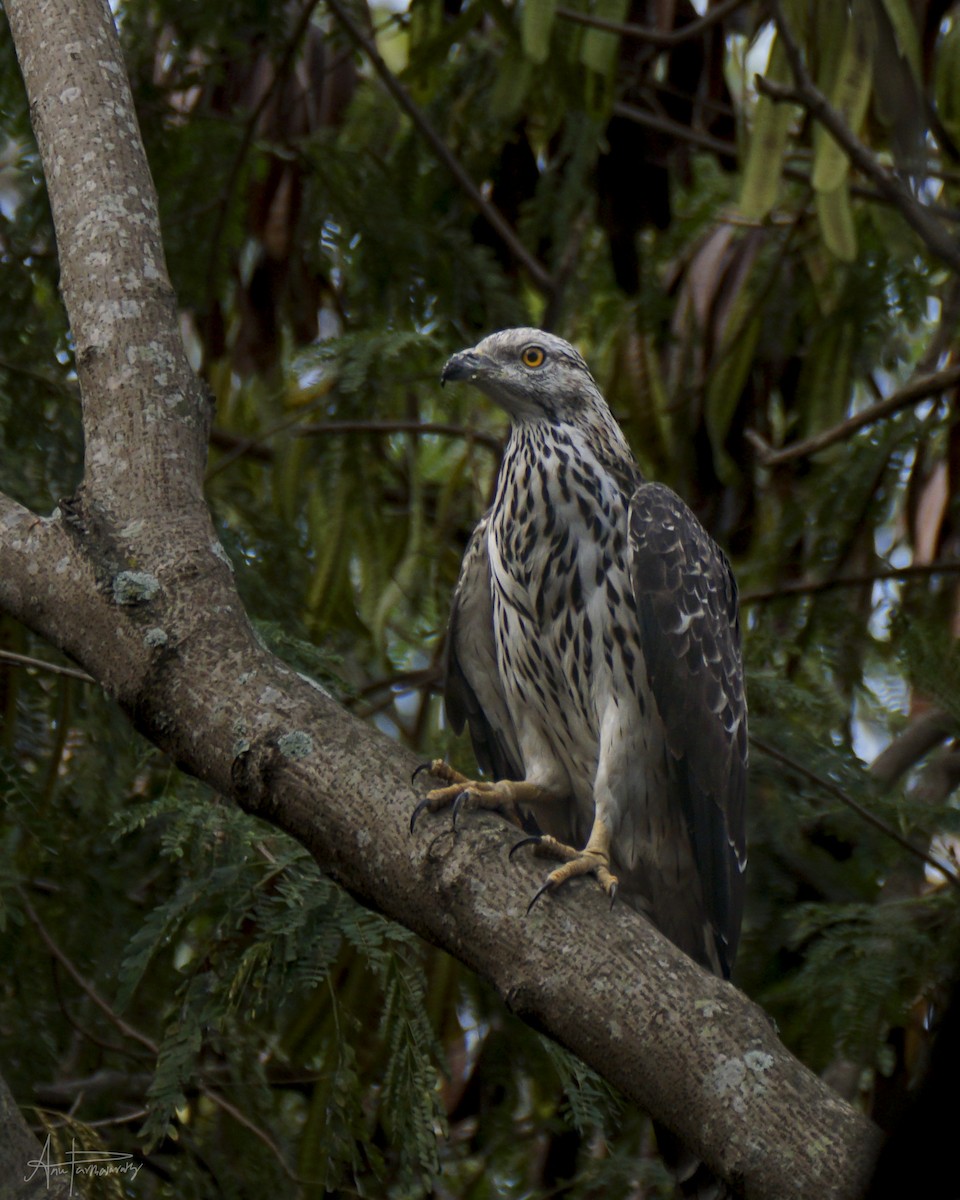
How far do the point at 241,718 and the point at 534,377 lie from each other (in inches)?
83.7

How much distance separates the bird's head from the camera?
4.34 meters

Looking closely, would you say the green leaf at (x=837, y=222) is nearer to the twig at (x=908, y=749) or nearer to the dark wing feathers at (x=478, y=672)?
the dark wing feathers at (x=478, y=672)

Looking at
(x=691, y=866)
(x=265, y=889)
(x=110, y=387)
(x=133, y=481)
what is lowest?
(x=265, y=889)

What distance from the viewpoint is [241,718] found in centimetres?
255

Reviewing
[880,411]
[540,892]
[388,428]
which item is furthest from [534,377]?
[540,892]

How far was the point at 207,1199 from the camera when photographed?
12.1 feet

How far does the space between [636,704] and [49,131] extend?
214cm

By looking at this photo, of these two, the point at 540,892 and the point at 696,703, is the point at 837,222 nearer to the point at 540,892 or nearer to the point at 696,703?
the point at 696,703

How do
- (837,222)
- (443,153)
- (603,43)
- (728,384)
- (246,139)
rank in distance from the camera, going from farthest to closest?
(728,384), (443,153), (246,139), (603,43), (837,222)

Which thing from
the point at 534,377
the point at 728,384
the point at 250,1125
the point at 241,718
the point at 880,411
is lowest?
the point at 250,1125

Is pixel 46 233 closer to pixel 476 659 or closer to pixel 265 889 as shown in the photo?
pixel 476 659

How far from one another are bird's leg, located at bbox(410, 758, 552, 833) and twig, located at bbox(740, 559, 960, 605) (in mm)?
1423

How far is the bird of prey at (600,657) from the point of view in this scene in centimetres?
397

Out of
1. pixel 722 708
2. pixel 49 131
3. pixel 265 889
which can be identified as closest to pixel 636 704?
pixel 722 708
